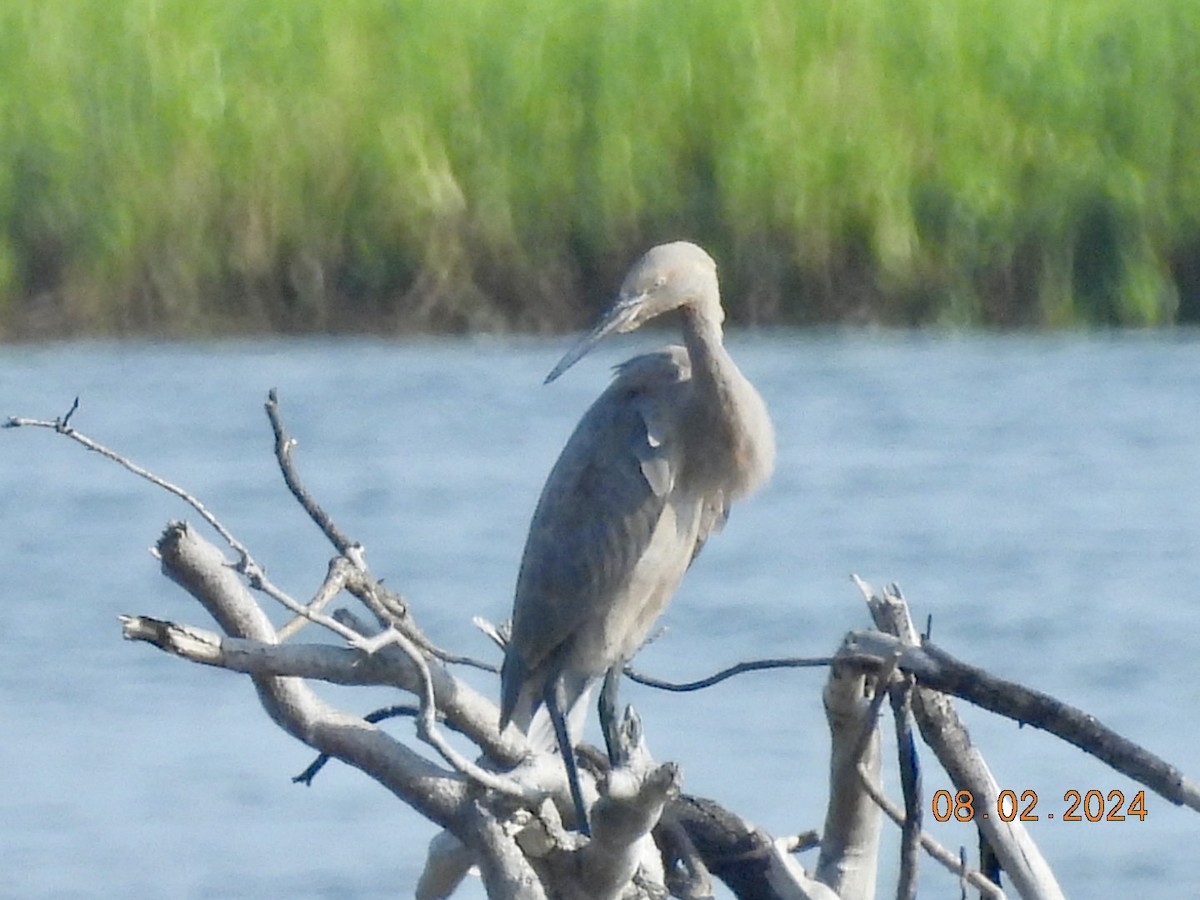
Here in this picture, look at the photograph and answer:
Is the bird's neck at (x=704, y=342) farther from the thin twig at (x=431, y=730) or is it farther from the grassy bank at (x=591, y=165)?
the grassy bank at (x=591, y=165)

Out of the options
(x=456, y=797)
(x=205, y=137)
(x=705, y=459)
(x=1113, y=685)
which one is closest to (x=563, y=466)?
(x=705, y=459)

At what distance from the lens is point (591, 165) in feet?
34.9

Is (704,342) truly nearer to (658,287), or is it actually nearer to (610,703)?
(658,287)

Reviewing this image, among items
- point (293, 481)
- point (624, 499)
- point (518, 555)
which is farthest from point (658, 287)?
point (518, 555)

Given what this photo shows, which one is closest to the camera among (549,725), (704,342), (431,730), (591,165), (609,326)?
(431,730)

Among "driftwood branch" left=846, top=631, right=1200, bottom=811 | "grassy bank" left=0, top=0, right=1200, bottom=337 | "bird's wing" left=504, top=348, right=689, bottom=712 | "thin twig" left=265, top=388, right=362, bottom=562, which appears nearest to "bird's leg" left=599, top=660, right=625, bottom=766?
"bird's wing" left=504, top=348, right=689, bottom=712

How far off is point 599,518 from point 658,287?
422mm

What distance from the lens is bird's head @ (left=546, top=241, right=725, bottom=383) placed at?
3.92 metres

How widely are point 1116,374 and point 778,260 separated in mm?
1456

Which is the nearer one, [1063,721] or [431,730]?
[431,730]

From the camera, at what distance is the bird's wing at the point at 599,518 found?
4.14m

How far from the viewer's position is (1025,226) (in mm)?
10430
